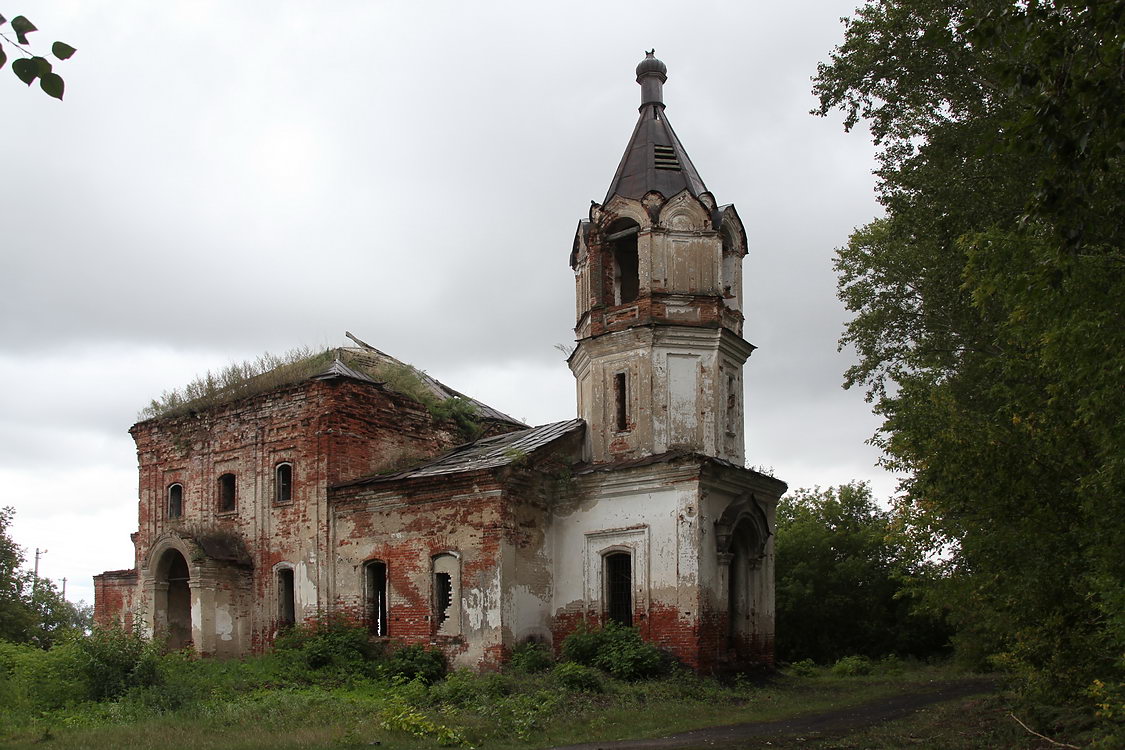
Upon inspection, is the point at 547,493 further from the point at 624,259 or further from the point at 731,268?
the point at 731,268

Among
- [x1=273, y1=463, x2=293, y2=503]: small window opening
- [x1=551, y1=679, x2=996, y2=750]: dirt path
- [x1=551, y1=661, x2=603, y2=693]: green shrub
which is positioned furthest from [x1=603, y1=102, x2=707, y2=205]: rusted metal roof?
[x1=551, y1=679, x2=996, y2=750]: dirt path

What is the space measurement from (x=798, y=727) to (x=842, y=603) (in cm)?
1804

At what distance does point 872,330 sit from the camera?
70.3 ft

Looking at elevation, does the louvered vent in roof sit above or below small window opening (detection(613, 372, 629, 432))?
above

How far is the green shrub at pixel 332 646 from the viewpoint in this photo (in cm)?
1942

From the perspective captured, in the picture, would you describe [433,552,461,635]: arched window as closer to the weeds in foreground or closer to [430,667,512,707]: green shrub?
the weeds in foreground

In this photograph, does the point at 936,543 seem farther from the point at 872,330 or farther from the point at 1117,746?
the point at 872,330

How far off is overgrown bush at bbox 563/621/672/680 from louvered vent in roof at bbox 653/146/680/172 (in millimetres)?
9774

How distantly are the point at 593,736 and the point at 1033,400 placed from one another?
684 cm

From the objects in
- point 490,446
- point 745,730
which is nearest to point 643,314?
point 490,446

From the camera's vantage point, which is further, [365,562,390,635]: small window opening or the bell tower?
[365,562,390,635]: small window opening

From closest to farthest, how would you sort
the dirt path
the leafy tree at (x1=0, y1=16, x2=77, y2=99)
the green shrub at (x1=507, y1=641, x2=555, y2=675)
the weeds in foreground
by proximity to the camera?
the leafy tree at (x1=0, y1=16, x2=77, y2=99) → the dirt path → the weeds in foreground → the green shrub at (x1=507, y1=641, x2=555, y2=675)

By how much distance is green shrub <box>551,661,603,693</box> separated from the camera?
53.6 feet

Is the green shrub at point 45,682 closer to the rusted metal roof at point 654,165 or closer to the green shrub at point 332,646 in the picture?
the green shrub at point 332,646
